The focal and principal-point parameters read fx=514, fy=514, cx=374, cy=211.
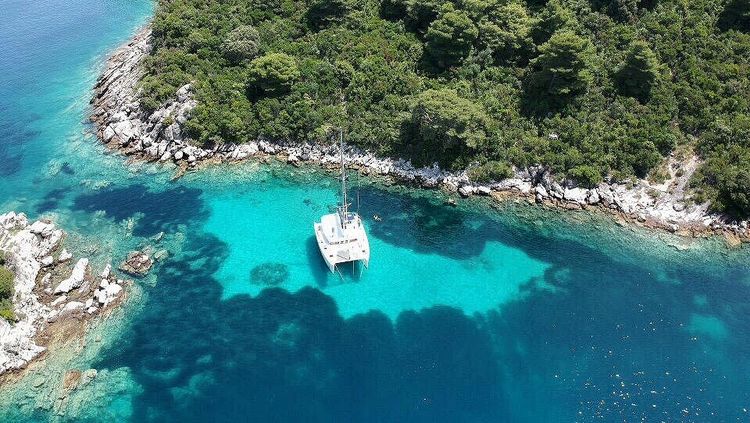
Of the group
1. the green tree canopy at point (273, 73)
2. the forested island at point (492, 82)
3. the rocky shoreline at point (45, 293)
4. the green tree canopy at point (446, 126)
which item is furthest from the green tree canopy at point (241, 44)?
the rocky shoreline at point (45, 293)

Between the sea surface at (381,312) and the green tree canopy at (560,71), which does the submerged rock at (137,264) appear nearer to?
the sea surface at (381,312)

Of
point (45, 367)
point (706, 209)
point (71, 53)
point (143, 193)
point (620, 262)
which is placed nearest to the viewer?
point (45, 367)

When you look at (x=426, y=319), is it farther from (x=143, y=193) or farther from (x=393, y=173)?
(x=143, y=193)

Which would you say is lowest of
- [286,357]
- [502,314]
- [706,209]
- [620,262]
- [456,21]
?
[286,357]

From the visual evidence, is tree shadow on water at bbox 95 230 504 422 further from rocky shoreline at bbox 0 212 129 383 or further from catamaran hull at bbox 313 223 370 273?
rocky shoreline at bbox 0 212 129 383

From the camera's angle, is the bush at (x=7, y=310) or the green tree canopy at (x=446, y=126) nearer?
the bush at (x=7, y=310)

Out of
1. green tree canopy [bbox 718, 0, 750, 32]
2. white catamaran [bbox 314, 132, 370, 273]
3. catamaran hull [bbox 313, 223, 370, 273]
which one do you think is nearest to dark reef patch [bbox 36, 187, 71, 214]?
white catamaran [bbox 314, 132, 370, 273]

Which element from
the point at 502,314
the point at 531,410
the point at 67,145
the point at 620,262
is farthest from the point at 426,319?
the point at 67,145
